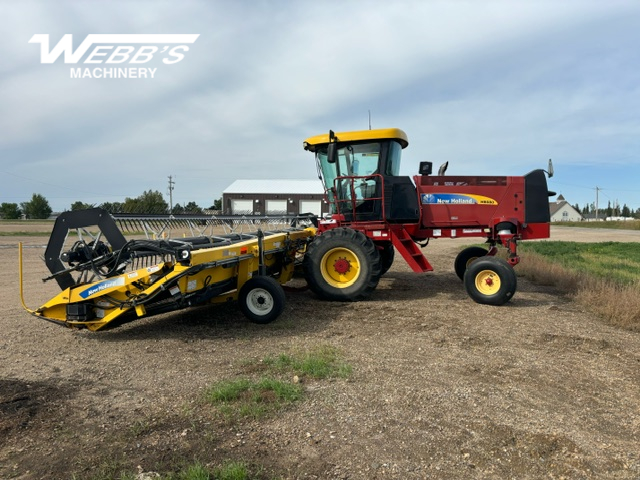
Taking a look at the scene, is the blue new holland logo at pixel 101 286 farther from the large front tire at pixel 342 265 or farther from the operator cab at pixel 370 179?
the operator cab at pixel 370 179

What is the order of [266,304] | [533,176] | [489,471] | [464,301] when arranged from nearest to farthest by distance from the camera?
1. [489,471]
2. [266,304]
3. [464,301]
4. [533,176]

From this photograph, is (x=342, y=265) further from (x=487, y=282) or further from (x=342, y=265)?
(x=487, y=282)

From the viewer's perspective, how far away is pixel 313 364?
14.7ft

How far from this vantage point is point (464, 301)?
25.8 ft

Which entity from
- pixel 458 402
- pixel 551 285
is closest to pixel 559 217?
pixel 551 285

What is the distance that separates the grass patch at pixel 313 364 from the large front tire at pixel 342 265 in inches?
115

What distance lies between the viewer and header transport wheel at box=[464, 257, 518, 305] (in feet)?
23.9

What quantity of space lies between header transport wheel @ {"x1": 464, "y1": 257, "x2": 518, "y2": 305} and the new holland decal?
1.33m

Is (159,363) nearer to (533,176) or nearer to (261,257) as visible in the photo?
(261,257)

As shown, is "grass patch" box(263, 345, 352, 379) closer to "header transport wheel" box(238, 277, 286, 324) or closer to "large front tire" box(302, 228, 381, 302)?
"header transport wheel" box(238, 277, 286, 324)

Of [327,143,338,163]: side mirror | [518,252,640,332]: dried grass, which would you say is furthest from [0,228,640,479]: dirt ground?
[327,143,338,163]: side mirror

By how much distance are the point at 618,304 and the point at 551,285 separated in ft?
10.3

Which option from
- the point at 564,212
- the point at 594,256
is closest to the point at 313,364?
the point at 594,256

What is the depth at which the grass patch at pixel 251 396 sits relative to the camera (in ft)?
11.6
